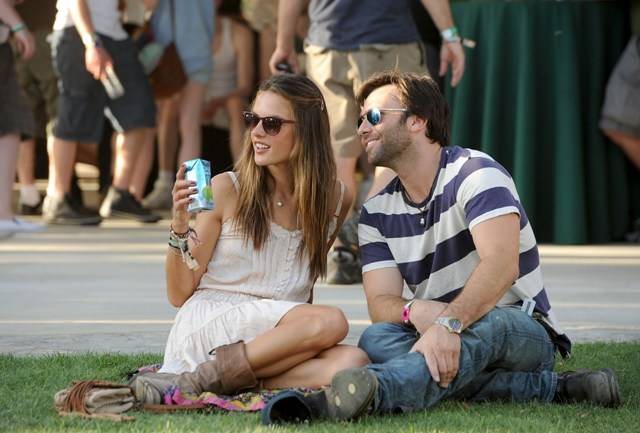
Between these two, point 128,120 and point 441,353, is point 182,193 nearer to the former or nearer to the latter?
point 441,353

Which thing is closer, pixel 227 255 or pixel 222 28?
pixel 227 255

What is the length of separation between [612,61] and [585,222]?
928mm

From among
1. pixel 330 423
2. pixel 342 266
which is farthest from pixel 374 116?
pixel 342 266

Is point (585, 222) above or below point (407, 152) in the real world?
below

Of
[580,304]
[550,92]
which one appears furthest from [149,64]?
[580,304]

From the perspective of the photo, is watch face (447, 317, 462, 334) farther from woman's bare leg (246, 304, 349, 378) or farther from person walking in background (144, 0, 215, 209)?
person walking in background (144, 0, 215, 209)

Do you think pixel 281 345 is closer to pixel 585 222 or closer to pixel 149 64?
pixel 585 222

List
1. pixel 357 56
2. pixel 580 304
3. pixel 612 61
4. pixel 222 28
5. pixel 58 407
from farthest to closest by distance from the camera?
pixel 222 28
pixel 612 61
pixel 357 56
pixel 580 304
pixel 58 407

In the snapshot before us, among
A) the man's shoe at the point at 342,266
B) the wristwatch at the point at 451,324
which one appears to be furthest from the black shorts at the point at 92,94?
the wristwatch at the point at 451,324

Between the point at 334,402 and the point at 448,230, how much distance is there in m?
0.78

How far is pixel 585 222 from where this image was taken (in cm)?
830

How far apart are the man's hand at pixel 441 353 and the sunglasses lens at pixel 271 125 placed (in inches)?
33.2

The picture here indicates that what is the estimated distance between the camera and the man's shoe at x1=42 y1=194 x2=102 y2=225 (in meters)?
9.17

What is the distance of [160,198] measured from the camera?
1067 cm
